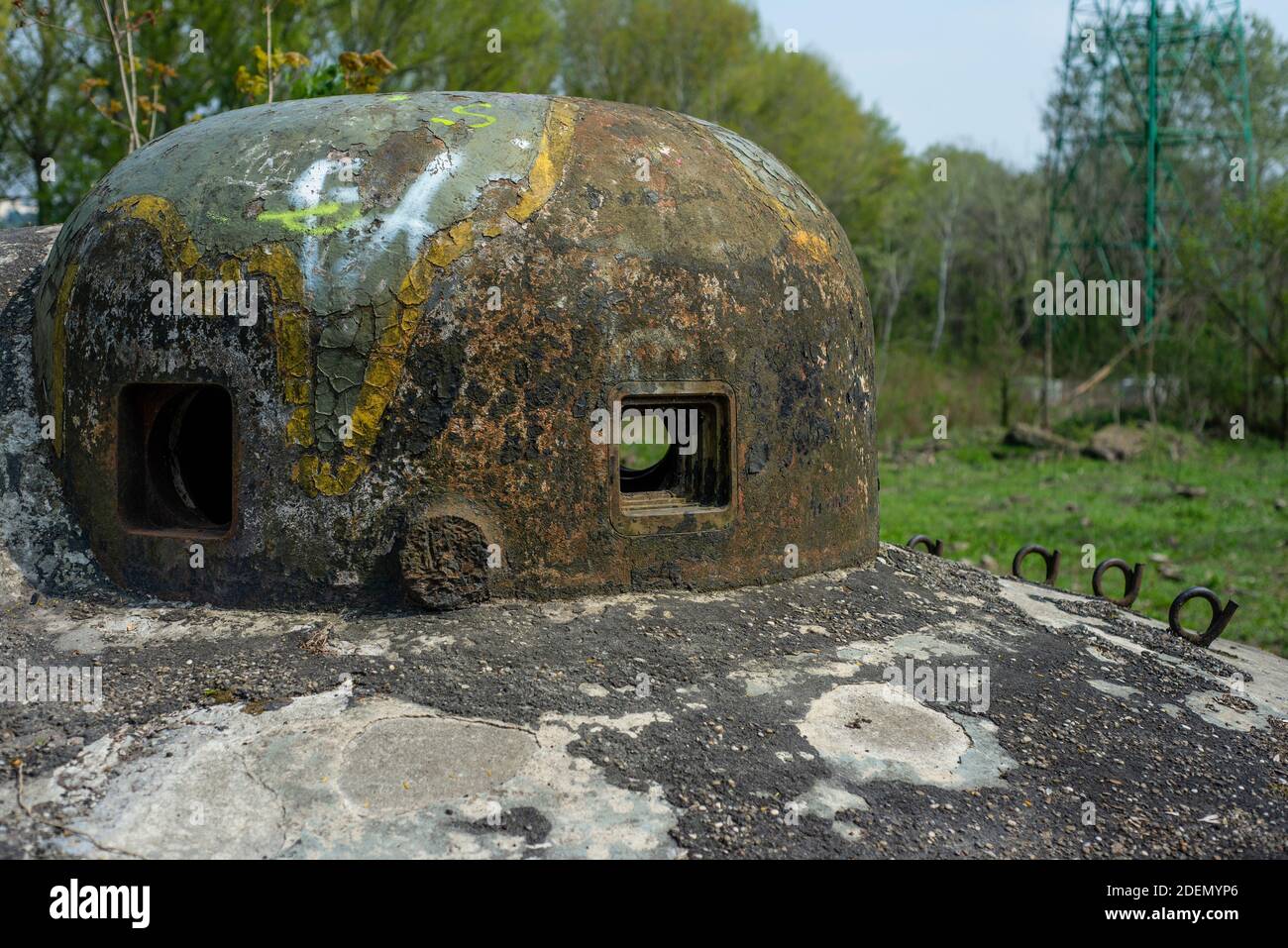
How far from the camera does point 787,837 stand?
332cm

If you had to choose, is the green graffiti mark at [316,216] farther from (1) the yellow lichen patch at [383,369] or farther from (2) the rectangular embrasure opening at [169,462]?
(2) the rectangular embrasure opening at [169,462]

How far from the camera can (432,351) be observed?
4.34 meters

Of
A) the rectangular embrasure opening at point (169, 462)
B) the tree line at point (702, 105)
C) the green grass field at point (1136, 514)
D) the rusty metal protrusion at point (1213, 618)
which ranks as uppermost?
the tree line at point (702, 105)

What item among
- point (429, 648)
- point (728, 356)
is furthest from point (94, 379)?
point (728, 356)

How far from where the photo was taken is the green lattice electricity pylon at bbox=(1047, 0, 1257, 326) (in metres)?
20.2

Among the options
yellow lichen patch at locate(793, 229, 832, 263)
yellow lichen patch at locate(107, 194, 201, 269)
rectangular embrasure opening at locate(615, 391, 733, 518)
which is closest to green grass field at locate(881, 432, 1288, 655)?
yellow lichen patch at locate(793, 229, 832, 263)

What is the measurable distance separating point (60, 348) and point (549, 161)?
7.84 feet

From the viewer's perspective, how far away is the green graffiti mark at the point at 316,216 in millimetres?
4395

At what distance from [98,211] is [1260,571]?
979 centimetres

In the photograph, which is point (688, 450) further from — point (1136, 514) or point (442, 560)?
point (1136, 514)

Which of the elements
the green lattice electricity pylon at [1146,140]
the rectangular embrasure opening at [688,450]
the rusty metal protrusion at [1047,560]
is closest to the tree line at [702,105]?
the green lattice electricity pylon at [1146,140]

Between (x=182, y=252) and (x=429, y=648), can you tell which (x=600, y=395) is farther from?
(x=182, y=252)

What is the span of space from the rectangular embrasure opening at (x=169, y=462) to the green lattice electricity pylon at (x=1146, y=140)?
18.3 m

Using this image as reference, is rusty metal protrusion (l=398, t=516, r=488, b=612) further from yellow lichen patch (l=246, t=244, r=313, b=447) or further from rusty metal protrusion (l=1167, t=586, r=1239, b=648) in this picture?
rusty metal protrusion (l=1167, t=586, r=1239, b=648)
